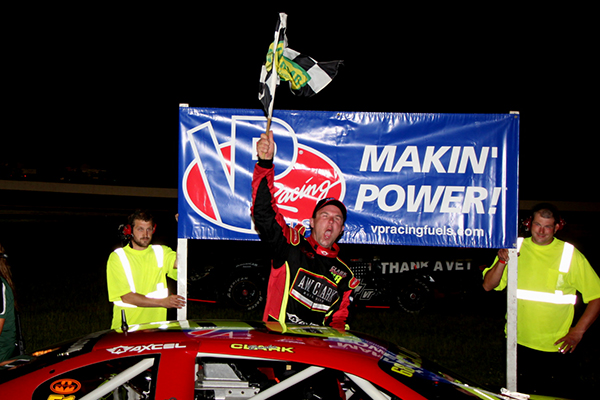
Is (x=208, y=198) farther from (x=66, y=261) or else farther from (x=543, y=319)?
(x=66, y=261)

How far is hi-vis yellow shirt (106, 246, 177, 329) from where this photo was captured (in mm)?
4070

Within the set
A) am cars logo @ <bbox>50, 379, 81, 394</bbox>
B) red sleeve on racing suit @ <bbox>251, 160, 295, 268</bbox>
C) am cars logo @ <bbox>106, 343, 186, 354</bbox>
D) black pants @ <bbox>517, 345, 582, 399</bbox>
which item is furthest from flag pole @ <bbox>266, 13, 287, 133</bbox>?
black pants @ <bbox>517, 345, 582, 399</bbox>

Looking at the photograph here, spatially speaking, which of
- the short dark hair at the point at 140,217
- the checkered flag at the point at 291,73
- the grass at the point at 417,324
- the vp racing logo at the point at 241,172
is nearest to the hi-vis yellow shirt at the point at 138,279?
the short dark hair at the point at 140,217

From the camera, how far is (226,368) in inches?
120

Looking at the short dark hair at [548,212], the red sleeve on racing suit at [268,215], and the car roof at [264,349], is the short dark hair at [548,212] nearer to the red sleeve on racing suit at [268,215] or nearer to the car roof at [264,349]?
the car roof at [264,349]

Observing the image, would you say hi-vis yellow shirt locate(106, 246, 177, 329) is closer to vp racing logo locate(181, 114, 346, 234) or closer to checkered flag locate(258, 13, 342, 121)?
vp racing logo locate(181, 114, 346, 234)

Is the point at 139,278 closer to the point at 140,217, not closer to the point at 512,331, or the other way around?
the point at 140,217

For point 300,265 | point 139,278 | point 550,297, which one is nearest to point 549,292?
point 550,297

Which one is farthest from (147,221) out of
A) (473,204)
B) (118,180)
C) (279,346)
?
(118,180)

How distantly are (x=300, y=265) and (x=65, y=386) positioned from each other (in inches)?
66.4

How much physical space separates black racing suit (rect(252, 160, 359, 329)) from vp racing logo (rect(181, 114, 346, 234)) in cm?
82

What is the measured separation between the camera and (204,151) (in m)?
4.49

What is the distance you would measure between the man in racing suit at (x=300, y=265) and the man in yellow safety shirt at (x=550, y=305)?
1557 mm

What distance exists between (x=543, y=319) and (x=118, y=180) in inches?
1504
